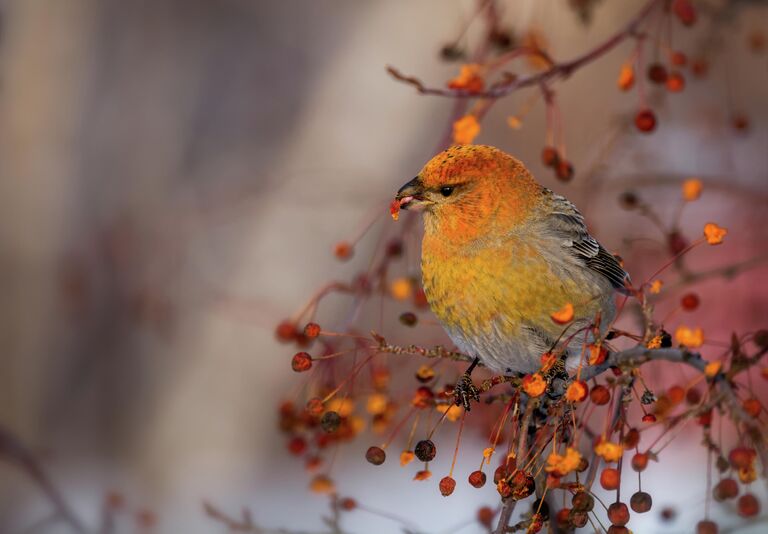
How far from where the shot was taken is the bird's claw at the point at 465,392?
56.1 inches

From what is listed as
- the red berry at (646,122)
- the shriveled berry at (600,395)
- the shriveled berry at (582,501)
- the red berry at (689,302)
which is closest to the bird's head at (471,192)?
the red berry at (646,122)

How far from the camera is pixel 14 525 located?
3.56 m

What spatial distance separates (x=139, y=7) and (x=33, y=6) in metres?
0.92

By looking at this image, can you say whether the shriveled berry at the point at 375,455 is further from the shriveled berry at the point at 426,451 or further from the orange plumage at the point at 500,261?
the orange plumage at the point at 500,261

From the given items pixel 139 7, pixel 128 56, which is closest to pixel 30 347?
pixel 128 56

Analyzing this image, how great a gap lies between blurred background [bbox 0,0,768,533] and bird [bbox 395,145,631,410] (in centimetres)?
150

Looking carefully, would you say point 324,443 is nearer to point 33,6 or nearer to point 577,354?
point 577,354

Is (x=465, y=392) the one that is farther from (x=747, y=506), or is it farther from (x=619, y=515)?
(x=747, y=506)

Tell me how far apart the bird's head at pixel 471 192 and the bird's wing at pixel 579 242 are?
0.06 m

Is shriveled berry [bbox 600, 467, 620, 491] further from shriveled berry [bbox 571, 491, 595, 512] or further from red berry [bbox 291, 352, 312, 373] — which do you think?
red berry [bbox 291, 352, 312, 373]

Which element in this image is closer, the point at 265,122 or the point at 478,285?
the point at 478,285

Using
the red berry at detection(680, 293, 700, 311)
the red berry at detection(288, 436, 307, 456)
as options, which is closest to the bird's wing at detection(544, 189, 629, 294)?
the red berry at detection(680, 293, 700, 311)

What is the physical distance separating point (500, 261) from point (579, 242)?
0.58 feet

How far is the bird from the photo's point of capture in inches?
58.6
